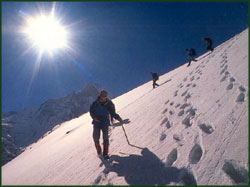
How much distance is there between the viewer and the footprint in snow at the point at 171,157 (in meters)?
3.79

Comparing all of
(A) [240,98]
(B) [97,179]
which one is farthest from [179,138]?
(B) [97,179]

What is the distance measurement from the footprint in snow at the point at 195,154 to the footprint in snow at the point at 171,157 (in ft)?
1.20

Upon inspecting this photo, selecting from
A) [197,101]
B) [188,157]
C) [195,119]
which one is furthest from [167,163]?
[197,101]

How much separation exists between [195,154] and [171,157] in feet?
1.81

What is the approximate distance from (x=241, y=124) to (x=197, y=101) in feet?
8.12

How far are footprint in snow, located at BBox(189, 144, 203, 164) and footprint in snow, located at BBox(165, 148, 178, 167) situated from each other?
1.20ft

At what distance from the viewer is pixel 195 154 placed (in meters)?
3.77

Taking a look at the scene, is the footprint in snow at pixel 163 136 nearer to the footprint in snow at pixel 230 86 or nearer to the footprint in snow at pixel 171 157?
the footprint in snow at pixel 171 157

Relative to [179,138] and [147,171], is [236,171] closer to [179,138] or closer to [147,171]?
[179,138]

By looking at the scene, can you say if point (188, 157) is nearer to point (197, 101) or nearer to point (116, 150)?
point (116, 150)

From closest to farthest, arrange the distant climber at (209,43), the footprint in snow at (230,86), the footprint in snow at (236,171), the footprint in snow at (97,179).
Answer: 1. the footprint in snow at (236,171)
2. the footprint in snow at (97,179)
3. the footprint in snow at (230,86)
4. the distant climber at (209,43)

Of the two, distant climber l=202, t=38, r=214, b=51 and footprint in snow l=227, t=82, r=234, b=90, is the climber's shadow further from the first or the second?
distant climber l=202, t=38, r=214, b=51

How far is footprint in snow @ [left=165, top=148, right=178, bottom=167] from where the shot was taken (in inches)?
149

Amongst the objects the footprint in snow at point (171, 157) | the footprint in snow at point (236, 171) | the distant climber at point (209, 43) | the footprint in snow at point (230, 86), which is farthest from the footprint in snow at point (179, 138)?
the distant climber at point (209, 43)
